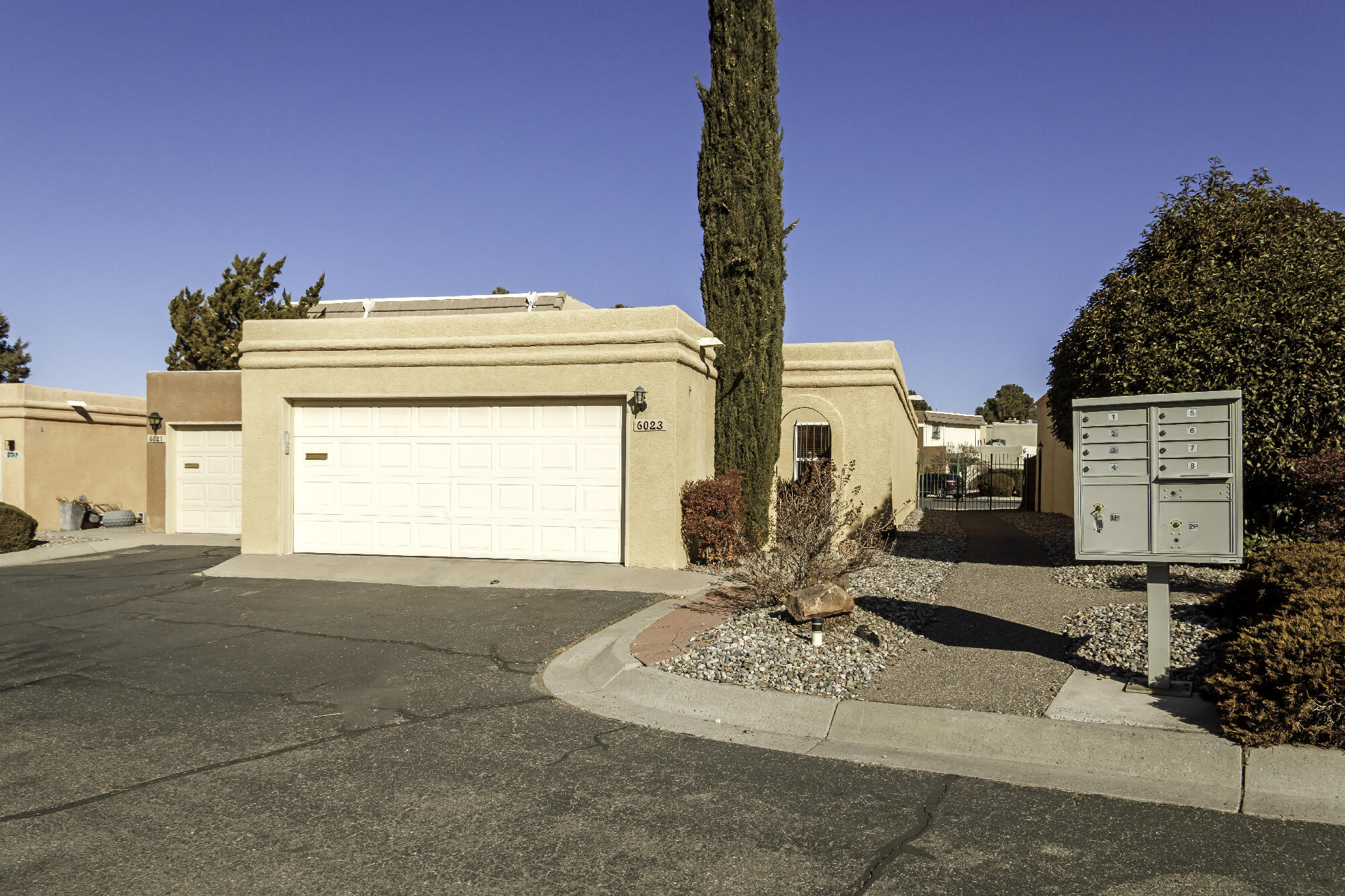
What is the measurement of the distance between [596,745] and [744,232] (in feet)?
31.8

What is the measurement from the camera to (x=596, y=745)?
553cm

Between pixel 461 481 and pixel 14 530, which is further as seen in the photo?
pixel 14 530

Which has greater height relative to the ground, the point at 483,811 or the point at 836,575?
the point at 836,575

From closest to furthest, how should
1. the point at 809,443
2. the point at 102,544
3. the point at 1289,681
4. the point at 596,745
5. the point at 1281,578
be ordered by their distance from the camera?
the point at 1289,681 < the point at 596,745 < the point at 1281,578 < the point at 809,443 < the point at 102,544

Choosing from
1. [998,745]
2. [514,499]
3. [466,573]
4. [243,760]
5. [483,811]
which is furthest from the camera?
[514,499]

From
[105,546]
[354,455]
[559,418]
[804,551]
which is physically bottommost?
[105,546]

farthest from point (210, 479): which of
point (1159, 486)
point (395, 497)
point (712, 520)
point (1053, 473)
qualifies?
point (1053, 473)

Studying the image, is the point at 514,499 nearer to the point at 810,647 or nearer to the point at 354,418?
the point at 354,418

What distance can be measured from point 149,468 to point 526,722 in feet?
53.6

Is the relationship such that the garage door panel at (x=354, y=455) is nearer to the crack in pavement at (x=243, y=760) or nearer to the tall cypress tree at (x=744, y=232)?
the tall cypress tree at (x=744, y=232)

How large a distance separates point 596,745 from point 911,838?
83.9 inches

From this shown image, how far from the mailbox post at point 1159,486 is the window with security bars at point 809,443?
988 cm

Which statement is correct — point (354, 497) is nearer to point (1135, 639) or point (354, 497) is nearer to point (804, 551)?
point (804, 551)

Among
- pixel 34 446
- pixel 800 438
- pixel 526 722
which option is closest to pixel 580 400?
pixel 800 438
